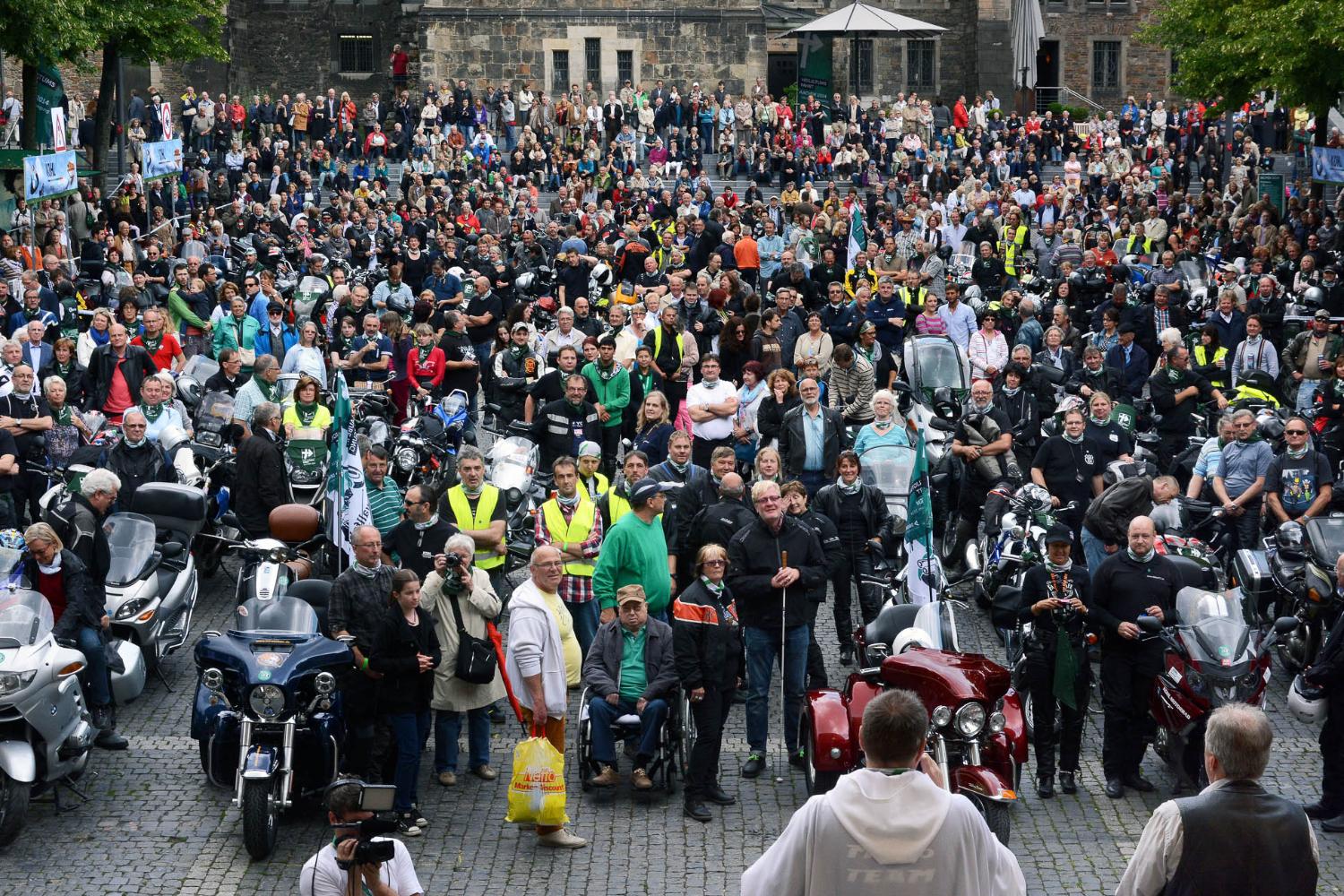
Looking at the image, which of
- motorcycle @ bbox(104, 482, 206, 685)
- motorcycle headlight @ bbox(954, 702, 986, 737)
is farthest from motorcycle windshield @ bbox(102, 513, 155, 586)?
motorcycle headlight @ bbox(954, 702, 986, 737)

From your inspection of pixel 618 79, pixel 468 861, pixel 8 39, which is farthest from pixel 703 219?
pixel 618 79

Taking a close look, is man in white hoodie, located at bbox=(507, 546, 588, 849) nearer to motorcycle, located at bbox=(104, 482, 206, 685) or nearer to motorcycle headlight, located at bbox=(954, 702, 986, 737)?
motorcycle headlight, located at bbox=(954, 702, 986, 737)

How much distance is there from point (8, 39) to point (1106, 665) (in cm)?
2237

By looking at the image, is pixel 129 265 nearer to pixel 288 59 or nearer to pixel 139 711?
pixel 139 711

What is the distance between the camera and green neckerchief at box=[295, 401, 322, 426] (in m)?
15.6

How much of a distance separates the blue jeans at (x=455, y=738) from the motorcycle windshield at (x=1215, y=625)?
4.31 meters

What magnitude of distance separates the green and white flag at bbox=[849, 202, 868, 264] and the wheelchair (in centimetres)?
1628

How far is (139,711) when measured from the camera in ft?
42.8

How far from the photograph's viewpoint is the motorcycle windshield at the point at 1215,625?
36.0 ft

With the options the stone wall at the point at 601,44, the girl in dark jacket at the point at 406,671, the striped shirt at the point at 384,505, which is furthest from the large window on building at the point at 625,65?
the girl in dark jacket at the point at 406,671

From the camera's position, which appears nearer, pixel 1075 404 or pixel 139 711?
pixel 139 711

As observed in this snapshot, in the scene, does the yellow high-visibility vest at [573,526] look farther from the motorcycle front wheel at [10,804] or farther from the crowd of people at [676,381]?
the motorcycle front wheel at [10,804]

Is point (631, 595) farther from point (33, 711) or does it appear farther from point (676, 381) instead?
point (676, 381)

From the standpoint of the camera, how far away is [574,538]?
1306 cm
